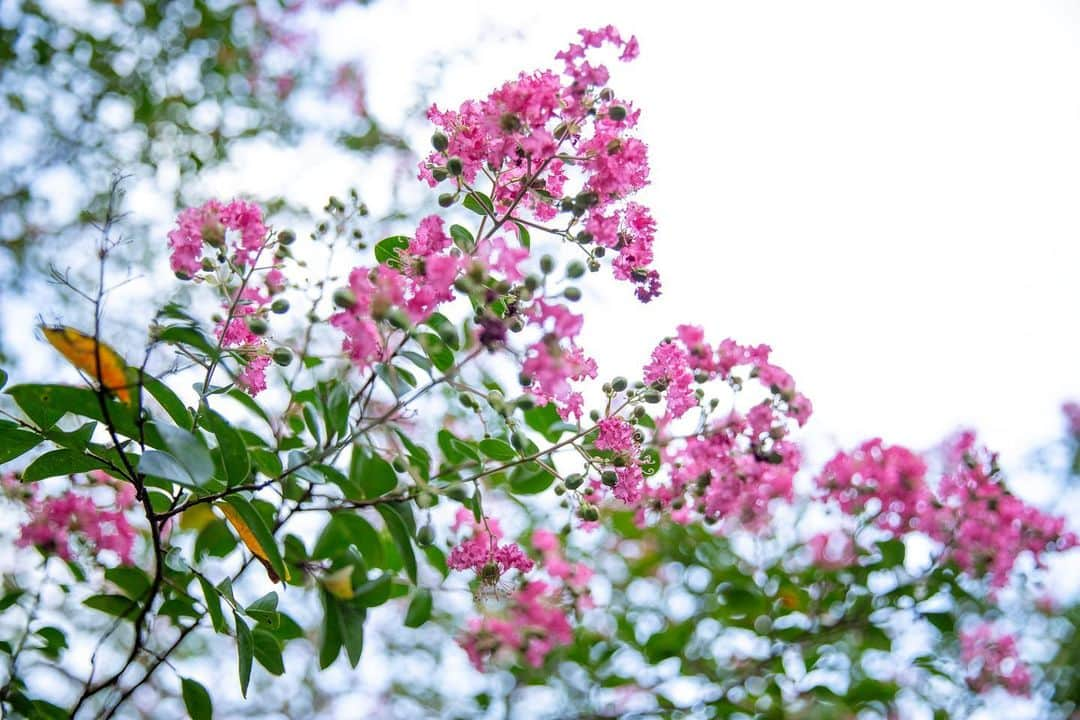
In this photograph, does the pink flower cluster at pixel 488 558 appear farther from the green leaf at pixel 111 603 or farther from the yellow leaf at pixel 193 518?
the yellow leaf at pixel 193 518

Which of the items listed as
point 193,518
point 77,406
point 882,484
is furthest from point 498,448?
point 882,484

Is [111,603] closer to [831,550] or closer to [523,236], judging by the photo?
[523,236]

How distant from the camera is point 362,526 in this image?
1459mm

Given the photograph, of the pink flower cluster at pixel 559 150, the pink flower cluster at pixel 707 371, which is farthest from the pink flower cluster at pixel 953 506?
the pink flower cluster at pixel 559 150

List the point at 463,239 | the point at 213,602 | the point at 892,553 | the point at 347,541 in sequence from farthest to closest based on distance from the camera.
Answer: the point at 892,553
the point at 347,541
the point at 463,239
the point at 213,602

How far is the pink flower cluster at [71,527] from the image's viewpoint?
2.00 meters

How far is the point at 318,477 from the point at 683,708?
1.42 meters

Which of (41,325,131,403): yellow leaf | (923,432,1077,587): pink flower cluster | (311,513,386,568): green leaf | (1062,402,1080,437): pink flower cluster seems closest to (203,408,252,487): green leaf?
(41,325,131,403): yellow leaf

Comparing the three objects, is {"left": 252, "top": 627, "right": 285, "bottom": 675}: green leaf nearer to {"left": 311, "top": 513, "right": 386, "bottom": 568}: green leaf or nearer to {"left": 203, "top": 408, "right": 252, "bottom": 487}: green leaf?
{"left": 311, "top": 513, "right": 386, "bottom": 568}: green leaf

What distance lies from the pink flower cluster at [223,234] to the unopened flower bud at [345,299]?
0.30 meters

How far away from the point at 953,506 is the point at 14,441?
238cm

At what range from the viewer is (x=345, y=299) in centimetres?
121

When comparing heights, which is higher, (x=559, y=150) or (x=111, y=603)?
(x=559, y=150)

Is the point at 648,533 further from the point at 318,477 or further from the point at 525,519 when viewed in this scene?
the point at 318,477
